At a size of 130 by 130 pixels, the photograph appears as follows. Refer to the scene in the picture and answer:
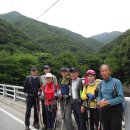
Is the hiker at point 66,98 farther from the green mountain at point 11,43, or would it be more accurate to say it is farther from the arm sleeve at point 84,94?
the green mountain at point 11,43

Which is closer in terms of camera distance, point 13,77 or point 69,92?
point 69,92

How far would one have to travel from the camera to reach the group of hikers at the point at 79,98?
18.2 ft

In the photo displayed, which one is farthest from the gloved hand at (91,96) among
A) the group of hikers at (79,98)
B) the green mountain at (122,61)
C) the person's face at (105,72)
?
the green mountain at (122,61)

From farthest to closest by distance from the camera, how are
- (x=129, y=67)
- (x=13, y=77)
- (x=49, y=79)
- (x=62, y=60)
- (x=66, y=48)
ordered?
(x=66, y=48) → (x=62, y=60) → (x=129, y=67) → (x=13, y=77) → (x=49, y=79)

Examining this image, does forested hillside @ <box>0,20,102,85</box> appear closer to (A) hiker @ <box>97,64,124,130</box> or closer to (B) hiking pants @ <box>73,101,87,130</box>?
(B) hiking pants @ <box>73,101,87,130</box>

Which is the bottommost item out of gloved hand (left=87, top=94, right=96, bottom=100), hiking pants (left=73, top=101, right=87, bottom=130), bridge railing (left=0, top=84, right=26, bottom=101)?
bridge railing (left=0, top=84, right=26, bottom=101)

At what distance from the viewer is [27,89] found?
920cm

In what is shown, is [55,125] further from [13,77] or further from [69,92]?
[13,77]

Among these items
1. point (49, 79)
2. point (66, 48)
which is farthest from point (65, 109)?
point (66, 48)

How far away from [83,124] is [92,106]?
0.65m

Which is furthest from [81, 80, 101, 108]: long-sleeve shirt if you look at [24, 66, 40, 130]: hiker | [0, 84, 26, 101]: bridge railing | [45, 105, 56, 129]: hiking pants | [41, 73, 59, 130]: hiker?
[0, 84, 26, 101]: bridge railing

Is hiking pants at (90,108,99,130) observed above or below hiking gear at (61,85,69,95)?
below

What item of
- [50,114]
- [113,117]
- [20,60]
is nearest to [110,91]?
[113,117]

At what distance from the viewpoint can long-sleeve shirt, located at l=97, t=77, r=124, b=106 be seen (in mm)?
5418
